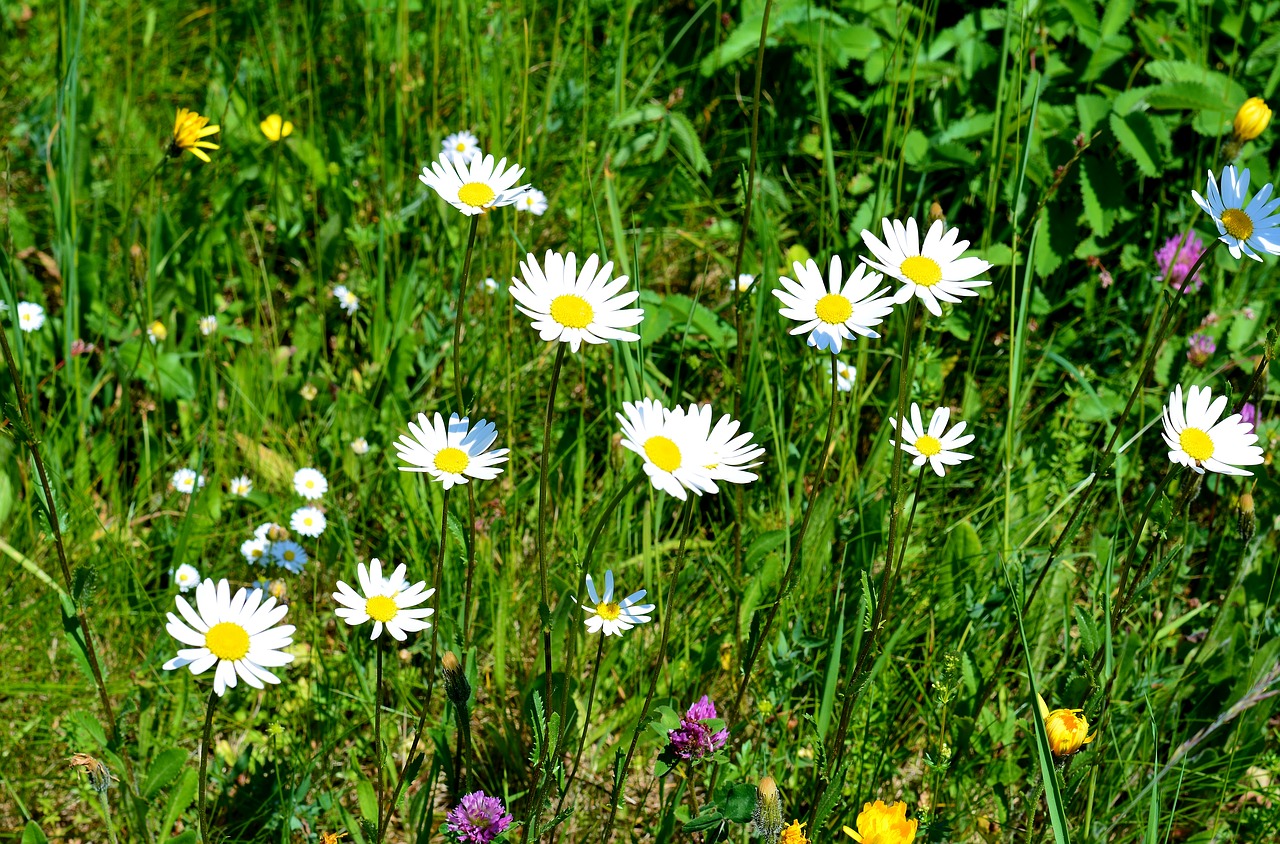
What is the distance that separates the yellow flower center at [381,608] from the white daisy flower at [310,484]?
78 centimetres

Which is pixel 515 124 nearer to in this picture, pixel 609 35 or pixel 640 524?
pixel 609 35

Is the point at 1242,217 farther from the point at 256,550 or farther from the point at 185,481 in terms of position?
the point at 185,481

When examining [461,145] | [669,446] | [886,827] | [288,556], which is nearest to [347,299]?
[461,145]

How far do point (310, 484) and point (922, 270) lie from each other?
4.16 ft

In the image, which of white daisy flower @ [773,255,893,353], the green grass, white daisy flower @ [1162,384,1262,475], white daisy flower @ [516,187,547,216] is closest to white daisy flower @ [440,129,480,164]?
the green grass

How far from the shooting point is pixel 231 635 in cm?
115

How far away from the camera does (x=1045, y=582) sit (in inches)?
75.6

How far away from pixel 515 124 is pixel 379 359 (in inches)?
31.3

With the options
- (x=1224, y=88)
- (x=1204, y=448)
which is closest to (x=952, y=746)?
(x=1204, y=448)

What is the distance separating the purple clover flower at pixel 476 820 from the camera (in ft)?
4.61

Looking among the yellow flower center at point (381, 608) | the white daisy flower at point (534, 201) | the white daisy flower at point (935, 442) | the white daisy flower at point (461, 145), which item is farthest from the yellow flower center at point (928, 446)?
the white daisy flower at point (461, 145)

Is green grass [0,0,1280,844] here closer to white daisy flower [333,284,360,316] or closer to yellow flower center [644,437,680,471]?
white daisy flower [333,284,360,316]

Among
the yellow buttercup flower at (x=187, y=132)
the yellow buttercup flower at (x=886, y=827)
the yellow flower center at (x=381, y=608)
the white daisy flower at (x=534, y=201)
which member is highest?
the white daisy flower at (x=534, y=201)

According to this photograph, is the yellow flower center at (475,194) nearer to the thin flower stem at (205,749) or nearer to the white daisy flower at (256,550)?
the thin flower stem at (205,749)
